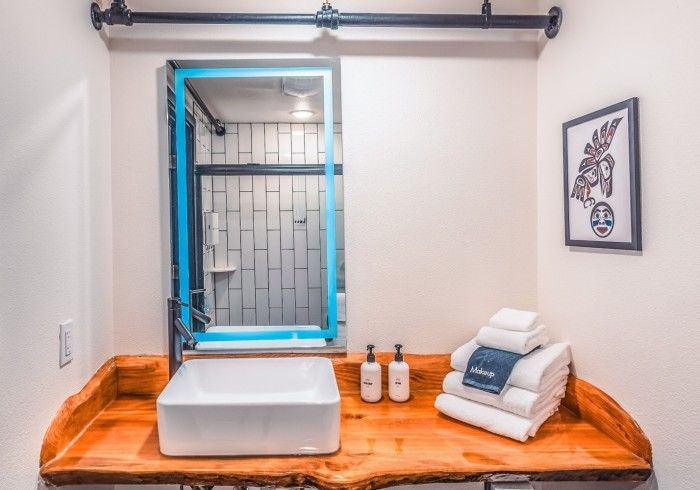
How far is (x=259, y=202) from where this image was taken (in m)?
1.46

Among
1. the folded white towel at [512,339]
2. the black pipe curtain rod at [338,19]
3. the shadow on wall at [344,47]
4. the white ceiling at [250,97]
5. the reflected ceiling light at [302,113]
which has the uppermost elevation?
the black pipe curtain rod at [338,19]

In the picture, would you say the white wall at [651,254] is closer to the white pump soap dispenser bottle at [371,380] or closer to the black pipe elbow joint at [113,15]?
the white pump soap dispenser bottle at [371,380]

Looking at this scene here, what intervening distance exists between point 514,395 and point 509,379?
47mm

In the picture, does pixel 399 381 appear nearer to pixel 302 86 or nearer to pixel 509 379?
pixel 509 379

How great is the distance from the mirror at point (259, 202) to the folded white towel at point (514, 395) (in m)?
0.41

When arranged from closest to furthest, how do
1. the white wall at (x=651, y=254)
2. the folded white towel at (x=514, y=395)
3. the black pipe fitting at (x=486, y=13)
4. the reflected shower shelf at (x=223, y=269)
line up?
the white wall at (x=651, y=254) → the folded white towel at (x=514, y=395) → the black pipe fitting at (x=486, y=13) → the reflected shower shelf at (x=223, y=269)

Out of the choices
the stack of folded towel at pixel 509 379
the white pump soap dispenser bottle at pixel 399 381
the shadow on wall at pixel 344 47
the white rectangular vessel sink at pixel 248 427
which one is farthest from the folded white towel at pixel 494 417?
the shadow on wall at pixel 344 47

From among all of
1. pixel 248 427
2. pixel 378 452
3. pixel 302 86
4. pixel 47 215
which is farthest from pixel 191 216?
pixel 378 452

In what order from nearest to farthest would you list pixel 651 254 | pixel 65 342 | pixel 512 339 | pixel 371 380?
pixel 651 254 → pixel 65 342 → pixel 512 339 → pixel 371 380

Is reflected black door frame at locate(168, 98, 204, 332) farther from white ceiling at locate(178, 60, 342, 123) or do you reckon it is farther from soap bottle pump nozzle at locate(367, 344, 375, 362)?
soap bottle pump nozzle at locate(367, 344, 375, 362)

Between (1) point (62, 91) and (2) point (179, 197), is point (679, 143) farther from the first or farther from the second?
(1) point (62, 91)

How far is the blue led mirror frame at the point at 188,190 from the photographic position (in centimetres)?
145

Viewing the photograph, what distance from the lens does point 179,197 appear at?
146 cm

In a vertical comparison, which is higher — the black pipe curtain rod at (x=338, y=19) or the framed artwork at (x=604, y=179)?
the black pipe curtain rod at (x=338, y=19)
